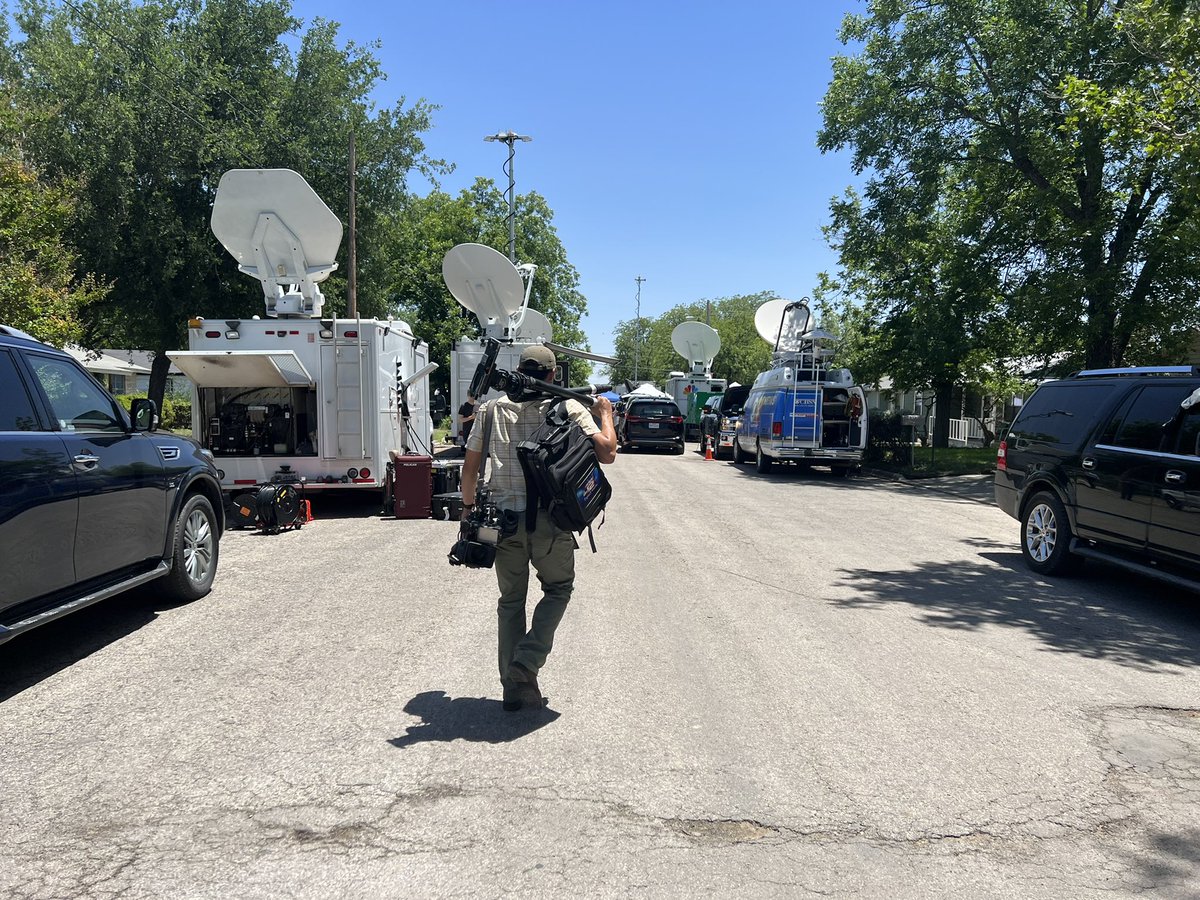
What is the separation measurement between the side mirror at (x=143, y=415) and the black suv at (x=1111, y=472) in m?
7.76

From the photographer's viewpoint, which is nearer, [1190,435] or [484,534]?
[484,534]

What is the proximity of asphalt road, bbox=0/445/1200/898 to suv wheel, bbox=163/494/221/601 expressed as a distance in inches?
8.7

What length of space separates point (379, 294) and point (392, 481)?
1445 cm

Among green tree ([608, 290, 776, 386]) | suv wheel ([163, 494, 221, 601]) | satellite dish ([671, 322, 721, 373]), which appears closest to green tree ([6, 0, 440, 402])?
suv wheel ([163, 494, 221, 601])

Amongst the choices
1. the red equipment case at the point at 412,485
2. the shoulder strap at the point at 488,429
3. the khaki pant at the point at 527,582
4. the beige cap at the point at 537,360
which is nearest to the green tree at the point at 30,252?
the red equipment case at the point at 412,485

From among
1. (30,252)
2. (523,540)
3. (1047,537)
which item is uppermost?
(30,252)

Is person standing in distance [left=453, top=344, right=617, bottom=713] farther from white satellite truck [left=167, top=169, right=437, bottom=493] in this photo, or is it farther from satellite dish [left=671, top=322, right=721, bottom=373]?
satellite dish [left=671, top=322, right=721, bottom=373]

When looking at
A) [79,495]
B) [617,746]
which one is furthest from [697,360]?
[617,746]

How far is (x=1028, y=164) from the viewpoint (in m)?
18.9

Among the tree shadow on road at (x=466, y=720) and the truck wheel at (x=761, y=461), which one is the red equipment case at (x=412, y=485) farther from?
the truck wheel at (x=761, y=461)

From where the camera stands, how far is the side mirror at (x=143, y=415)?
6230 millimetres

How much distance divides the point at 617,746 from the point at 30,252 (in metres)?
12.9

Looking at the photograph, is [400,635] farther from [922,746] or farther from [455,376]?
[455,376]

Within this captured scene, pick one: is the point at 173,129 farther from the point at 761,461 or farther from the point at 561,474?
the point at 561,474
